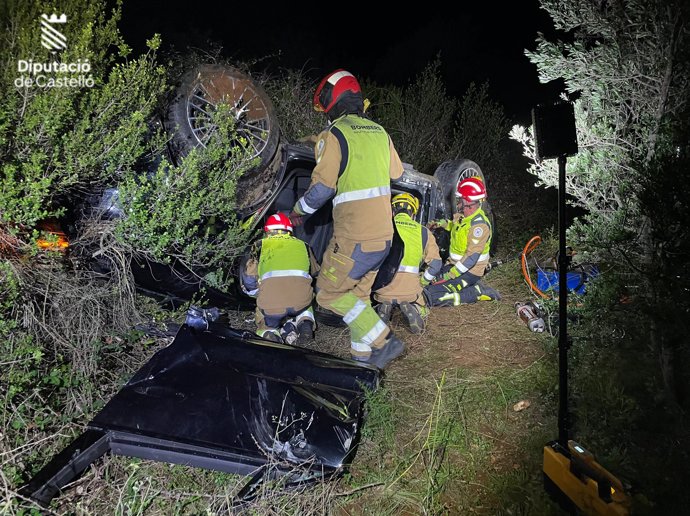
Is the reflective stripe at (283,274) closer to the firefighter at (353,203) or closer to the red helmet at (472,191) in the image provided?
the firefighter at (353,203)

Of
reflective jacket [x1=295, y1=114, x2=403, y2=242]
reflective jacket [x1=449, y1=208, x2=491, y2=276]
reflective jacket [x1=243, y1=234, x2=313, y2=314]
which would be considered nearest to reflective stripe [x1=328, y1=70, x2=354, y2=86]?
reflective jacket [x1=295, y1=114, x2=403, y2=242]

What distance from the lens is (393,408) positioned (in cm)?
325

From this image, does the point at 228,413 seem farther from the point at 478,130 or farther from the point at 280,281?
the point at 478,130

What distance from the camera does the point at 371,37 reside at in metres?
21.2

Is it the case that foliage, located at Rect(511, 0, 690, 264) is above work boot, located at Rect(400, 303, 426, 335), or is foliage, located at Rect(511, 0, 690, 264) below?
above

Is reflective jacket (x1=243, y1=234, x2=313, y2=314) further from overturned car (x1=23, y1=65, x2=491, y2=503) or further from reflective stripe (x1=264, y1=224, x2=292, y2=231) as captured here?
overturned car (x1=23, y1=65, x2=491, y2=503)

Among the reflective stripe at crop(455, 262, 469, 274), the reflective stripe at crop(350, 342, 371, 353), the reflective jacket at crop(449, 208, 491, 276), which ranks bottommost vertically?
the reflective stripe at crop(350, 342, 371, 353)

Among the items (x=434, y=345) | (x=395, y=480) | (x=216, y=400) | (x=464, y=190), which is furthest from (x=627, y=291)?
(x=216, y=400)

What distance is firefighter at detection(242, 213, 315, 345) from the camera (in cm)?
411

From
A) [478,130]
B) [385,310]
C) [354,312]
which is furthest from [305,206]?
[478,130]

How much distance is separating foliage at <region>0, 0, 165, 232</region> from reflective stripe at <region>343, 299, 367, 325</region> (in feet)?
6.36

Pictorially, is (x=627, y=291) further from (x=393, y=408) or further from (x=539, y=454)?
(x=393, y=408)

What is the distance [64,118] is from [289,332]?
234 centimetres

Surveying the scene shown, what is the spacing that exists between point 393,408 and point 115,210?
7.17 ft
